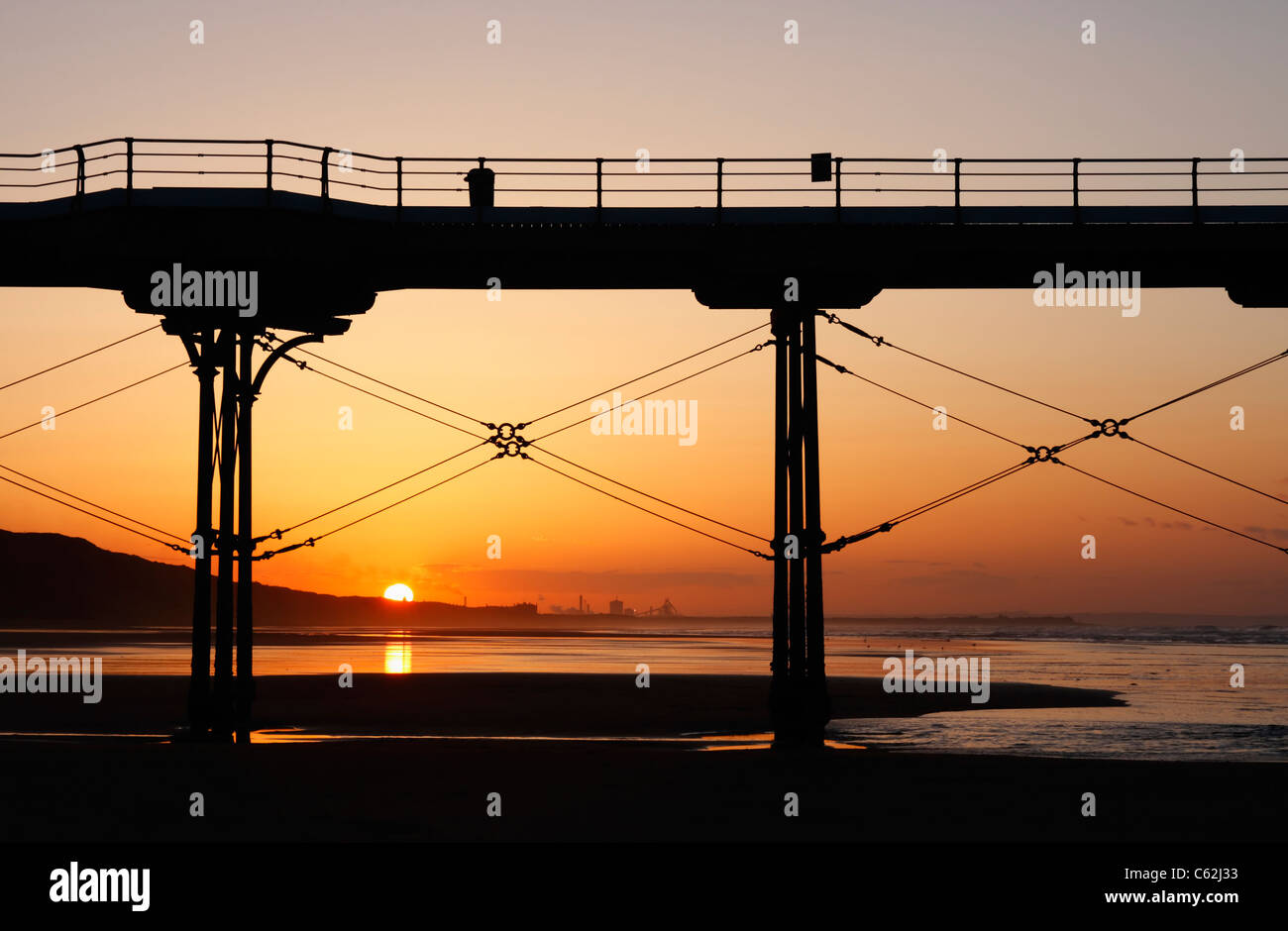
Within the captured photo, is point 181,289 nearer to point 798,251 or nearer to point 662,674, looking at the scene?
point 798,251

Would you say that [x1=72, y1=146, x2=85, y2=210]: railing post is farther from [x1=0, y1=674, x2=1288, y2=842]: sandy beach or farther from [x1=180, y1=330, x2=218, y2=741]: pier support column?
[x1=0, y1=674, x2=1288, y2=842]: sandy beach

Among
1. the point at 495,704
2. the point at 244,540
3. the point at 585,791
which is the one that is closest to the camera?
the point at 585,791

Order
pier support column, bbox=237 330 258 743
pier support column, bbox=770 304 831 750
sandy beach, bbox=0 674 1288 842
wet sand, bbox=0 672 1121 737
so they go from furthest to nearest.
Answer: wet sand, bbox=0 672 1121 737 < pier support column, bbox=237 330 258 743 < pier support column, bbox=770 304 831 750 < sandy beach, bbox=0 674 1288 842

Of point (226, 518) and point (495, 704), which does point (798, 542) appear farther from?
point (495, 704)

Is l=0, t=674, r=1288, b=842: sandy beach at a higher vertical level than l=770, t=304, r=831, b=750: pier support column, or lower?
lower

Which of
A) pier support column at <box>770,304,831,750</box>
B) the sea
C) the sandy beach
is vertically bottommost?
the sea

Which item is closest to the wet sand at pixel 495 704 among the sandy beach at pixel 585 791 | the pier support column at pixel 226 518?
the sandy beach at pixel 585 791

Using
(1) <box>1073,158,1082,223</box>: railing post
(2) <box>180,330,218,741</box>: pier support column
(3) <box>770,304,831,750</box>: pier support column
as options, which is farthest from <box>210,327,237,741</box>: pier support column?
(1) <box>1073,158,1082,223</box>: railing post

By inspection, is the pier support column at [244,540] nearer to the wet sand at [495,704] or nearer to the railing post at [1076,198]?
the wet sand at [495,704]

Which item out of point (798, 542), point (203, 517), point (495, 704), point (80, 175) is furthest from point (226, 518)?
point (495, 704)

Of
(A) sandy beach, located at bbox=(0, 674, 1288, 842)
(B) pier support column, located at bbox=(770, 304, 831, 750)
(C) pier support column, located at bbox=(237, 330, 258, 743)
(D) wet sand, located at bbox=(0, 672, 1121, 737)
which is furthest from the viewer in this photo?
(D) wet sand, located at bbox=(0, 672, 1121, 737)

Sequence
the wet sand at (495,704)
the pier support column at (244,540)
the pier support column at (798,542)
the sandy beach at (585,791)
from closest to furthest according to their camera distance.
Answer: the sandy beach at (585,791) < the pier support column at (798,542) < the pier support column at (244,540) < the wet sand at (495,704)

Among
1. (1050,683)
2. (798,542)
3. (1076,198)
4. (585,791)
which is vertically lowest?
(1050,683)
